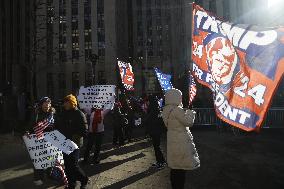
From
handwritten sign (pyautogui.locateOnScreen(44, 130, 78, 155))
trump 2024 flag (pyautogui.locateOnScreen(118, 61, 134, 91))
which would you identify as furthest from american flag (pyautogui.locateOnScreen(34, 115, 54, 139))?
trump 2024 flag (pyautogui.locateOnScreen(118, 61, 134, 91))

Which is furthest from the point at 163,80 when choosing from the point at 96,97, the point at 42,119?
the point at 42,119

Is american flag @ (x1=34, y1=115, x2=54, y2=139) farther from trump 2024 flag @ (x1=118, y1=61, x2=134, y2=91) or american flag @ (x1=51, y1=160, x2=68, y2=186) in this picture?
trump 2024 flag @ (x1=118, y1=61, x2=134, y2=91)

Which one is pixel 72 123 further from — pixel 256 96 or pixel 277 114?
pixel 277 114

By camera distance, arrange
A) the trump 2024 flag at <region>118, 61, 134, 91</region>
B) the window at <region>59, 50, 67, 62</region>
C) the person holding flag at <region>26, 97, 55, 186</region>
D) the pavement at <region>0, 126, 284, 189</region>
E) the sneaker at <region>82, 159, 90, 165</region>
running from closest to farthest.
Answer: the person holding flag at <region>26, 97, 55, 186</region> < the pavement at <region>0, 126, 284, 189</region> < the sneaker at <region>82, 159, 90, 165</region> < the trump 2024 flag at <region>118, 61, 134, 91</region> < the window at <region>59, 50, 67, 62</region>

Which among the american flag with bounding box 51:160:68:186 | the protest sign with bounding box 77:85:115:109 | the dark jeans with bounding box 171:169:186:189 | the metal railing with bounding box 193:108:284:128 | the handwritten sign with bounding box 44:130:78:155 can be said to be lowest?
the metal railing with bounding box 193:108:284:128

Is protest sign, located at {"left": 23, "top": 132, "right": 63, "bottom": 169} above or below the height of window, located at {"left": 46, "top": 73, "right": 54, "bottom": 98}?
above

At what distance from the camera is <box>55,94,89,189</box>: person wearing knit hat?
646 cm

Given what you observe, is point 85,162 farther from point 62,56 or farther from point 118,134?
point 62,56

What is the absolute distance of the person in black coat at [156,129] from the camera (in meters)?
9.16

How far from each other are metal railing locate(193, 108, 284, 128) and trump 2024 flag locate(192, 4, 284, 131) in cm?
1192

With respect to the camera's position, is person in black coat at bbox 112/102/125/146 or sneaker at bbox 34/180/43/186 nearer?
sneaker at bbox 34/180/43/186

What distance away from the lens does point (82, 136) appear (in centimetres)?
672

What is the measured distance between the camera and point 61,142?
255 inches

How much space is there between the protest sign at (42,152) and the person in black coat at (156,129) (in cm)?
281
